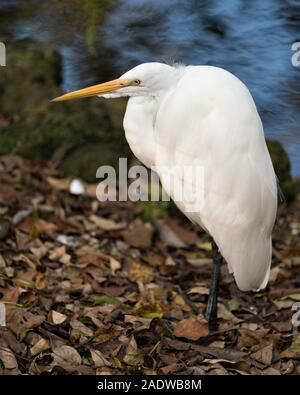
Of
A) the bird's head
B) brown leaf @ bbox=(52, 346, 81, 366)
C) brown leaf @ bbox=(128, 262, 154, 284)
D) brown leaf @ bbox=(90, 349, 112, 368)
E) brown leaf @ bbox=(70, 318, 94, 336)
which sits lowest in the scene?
brown leaf @ bbox=(90, 349, 112, 368)

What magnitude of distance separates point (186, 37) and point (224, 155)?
2.10 m

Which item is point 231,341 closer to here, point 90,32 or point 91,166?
point 91,166

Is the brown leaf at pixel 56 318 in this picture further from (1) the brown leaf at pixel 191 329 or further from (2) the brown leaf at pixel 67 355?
(1) the brown leaf at pixel 191 329

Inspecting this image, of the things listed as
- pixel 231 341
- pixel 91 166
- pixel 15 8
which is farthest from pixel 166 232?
pixel 15 8

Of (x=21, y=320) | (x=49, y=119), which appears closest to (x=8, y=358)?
(x=21, y=320)

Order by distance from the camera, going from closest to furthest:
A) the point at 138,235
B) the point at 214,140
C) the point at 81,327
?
the point at 214,140
the point at 81,327
the point at 138,235

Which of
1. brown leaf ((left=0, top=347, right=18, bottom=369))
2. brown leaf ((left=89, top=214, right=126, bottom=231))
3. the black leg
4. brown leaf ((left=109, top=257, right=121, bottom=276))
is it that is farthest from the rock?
brown leaf ((left=0, top=347, right=18, bottom=369))

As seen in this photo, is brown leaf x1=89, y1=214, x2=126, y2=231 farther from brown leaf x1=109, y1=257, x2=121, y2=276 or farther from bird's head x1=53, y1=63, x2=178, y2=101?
bird's head x1=53, y1=63, x2=178, y2=101

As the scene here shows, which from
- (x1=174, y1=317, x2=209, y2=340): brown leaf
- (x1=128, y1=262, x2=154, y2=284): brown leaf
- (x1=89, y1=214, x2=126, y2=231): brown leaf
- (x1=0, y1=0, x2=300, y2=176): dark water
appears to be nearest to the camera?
(x1=174, y1=317, x2=209, y2=340): brown leaf

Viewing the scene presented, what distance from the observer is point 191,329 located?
3088 millimetres

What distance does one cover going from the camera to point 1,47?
15.3ft

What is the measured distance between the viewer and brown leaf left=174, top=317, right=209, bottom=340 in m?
3.06

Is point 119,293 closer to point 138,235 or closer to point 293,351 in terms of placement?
point 138,235

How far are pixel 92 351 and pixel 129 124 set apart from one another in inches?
34.1
